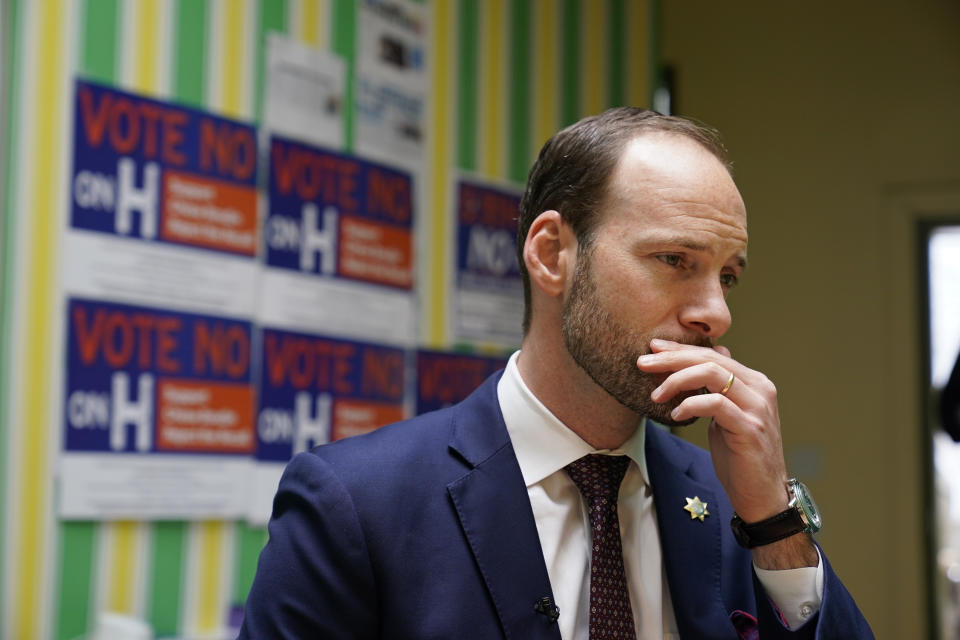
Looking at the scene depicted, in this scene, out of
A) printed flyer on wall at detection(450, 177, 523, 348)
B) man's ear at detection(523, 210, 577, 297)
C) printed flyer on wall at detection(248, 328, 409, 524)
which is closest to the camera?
man's ear at detection(523, 210, 577, 297)

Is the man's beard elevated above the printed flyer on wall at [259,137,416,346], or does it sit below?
below

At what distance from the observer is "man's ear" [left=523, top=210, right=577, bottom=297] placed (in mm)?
1599

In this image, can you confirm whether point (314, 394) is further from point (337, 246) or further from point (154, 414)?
point (154, 414)

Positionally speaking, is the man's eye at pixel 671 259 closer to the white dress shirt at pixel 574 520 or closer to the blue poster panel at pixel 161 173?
the white dress shirt at pixel 574 520

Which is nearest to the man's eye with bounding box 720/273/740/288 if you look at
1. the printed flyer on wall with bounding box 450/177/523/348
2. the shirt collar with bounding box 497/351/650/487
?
the shirt collar with bounding box 497/351/650/487

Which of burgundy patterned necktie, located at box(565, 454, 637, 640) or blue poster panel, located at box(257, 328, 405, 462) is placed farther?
blue poster panel, located at box(257, 328, 405, 462)

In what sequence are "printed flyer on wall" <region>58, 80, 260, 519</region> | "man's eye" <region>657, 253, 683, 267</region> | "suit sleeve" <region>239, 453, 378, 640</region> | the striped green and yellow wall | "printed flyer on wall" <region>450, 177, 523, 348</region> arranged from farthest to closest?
1. "printed flyer on wall" <region>450, 177, 523, 348</region>
2. "printed flyer on wall" <region>58, 80, 260, 519</region>
3. the striped green and yellow wall
4. "man's eye" <region>657, 253, 683, 267</region>
5. "suit sleeve" <region>239, 453, 378, 640</region>

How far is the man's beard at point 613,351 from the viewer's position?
1.48 meters

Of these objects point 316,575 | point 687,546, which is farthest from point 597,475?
point 316,575

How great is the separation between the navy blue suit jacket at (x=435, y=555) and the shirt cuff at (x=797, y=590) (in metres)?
0.02

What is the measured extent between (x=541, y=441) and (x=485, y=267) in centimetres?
262

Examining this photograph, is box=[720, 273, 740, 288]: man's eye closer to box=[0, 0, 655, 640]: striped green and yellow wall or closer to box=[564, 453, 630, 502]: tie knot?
box=[564, 453, 630, 502]: tie knot

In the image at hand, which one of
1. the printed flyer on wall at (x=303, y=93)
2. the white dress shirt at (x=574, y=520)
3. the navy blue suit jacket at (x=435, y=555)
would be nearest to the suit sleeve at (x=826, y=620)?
the navy blue suit jacket at (x=435, y=555)

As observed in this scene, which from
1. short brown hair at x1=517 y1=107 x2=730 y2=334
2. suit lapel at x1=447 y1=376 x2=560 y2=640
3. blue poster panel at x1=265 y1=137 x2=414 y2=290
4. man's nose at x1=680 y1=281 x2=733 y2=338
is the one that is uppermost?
blue poster panel at x1=265 y1=137 x2=414 y2=290
